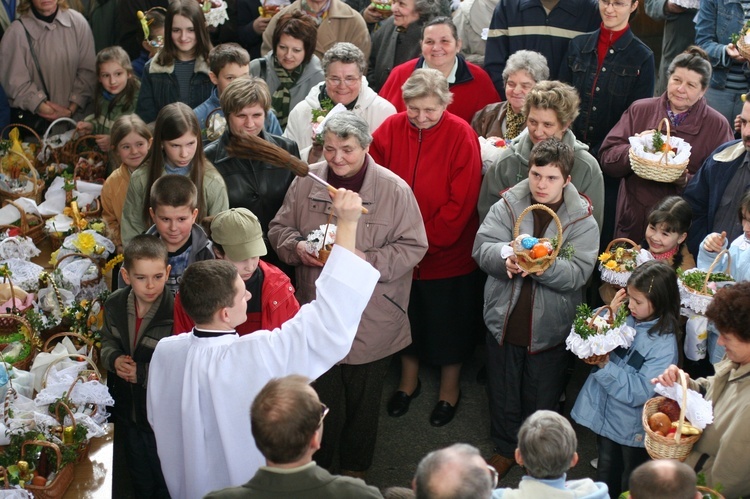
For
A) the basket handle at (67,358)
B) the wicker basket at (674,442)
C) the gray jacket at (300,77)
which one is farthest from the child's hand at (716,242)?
the basket handle at (67,358)

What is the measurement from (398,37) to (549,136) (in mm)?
2304

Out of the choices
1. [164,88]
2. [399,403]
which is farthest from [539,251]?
[164,88]

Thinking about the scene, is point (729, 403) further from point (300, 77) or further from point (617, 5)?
point (300, 77)

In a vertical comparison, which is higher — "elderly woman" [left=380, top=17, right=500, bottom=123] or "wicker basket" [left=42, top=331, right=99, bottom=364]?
"elderly woman" [left=380, top=17, right=500, bottom=123]

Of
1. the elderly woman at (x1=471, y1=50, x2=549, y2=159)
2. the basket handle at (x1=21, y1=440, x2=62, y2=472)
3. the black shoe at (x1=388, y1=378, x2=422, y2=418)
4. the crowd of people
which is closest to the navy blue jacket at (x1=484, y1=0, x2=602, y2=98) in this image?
the crowd of people

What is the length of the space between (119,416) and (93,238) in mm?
1446

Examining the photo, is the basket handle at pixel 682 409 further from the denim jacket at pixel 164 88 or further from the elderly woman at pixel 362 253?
the denim jacket at pixel 164 88

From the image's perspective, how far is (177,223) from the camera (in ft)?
16.5

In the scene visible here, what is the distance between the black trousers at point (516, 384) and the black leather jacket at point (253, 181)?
1.53m

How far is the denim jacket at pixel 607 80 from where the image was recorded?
21.7 ft

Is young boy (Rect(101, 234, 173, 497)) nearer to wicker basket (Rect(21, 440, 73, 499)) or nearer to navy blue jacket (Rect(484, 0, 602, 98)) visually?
wicker basket (Rect(21, 440, 73, 499))

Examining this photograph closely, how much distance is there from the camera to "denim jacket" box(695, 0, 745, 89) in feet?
22.8

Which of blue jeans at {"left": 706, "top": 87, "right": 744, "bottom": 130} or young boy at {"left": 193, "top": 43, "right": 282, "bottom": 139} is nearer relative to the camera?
young boy at {"left": 193, "top": 43, "right": 282, "bottom": 139}

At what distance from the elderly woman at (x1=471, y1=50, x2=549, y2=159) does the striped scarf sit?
53.6 inches
